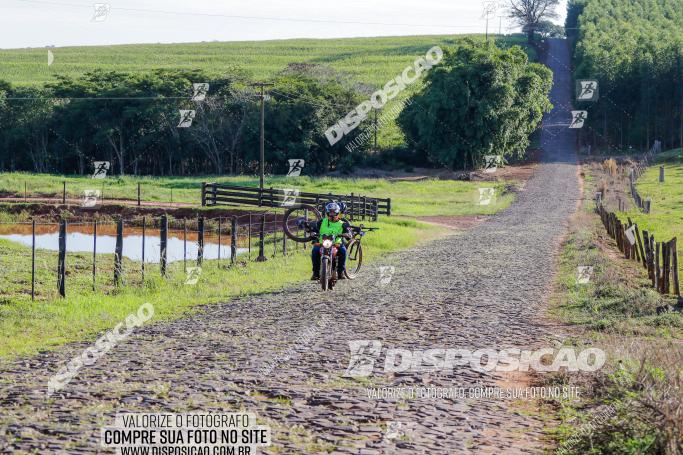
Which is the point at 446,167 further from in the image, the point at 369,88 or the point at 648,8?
the point at 648,8

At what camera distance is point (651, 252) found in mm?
20750

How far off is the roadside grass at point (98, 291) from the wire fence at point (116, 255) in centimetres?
6

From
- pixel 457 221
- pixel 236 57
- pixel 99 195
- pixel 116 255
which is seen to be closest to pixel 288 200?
pixel 457 221

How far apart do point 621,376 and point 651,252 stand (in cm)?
1192

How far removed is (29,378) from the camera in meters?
10.3

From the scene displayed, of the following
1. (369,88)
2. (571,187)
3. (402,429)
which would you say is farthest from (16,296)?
(369,88)

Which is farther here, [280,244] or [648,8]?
[648,8]

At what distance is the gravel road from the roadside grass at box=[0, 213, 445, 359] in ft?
3.07

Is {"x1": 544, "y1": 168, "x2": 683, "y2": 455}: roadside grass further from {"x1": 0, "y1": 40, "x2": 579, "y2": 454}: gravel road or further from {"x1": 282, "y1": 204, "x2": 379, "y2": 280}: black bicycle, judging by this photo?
{"x1": 282, "y1": 204, "x2": 379, "y2": 280}: black bicycle

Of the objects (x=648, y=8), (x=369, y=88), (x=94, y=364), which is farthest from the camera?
(x=648, y=8)

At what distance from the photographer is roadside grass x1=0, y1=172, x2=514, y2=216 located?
50.3 metres

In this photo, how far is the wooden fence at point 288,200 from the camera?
4162 cm

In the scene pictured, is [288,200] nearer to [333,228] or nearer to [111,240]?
[111,240]

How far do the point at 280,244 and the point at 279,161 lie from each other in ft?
131
